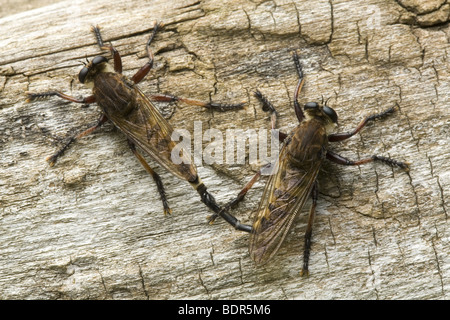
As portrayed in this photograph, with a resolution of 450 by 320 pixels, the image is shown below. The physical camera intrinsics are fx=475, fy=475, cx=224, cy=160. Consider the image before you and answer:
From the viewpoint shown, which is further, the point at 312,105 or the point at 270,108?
the point at 270,108

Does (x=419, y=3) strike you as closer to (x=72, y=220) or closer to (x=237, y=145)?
(x=237, y=145)

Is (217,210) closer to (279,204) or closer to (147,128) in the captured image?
(279,204)

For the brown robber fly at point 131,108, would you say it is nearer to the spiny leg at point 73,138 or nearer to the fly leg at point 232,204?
the spiny leg at point 73,138

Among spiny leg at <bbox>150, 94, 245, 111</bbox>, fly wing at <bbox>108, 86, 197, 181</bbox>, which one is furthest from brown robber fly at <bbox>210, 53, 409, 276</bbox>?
fly wing at <bbox>108, 86, 197, 181</bbox>

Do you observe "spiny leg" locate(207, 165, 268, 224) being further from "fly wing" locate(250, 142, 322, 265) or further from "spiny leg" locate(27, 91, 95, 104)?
"spiny leg" locate(27, 91, 95, 104)

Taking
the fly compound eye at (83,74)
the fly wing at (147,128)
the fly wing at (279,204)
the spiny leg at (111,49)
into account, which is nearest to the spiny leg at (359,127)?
the fly wing at (279,204)

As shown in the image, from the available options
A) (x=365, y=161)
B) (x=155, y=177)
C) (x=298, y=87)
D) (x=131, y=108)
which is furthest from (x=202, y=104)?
(x=365, y=161)

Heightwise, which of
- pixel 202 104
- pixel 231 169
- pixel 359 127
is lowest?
pixel 231 169
